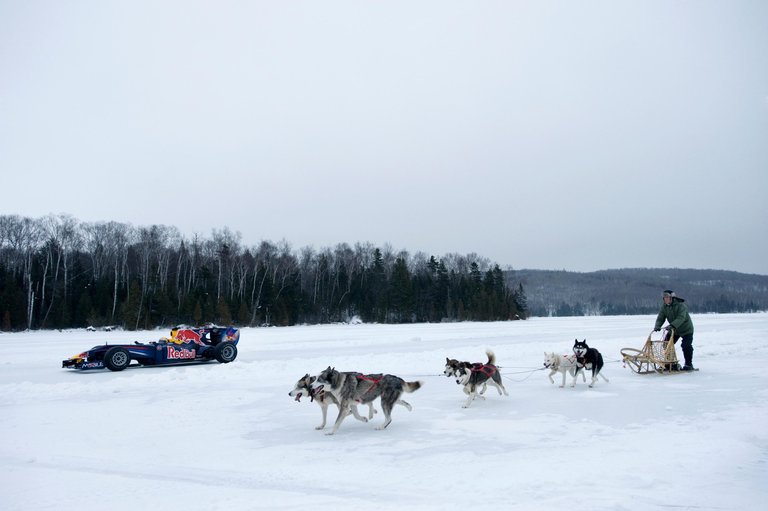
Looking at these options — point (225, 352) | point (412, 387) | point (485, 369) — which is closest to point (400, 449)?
point (412, 387)

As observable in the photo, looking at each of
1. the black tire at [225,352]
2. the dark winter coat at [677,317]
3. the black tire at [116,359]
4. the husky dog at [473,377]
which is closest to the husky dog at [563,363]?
the husky dog at [473,377]

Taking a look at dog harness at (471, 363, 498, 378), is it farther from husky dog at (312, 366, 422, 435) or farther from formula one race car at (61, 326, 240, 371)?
formula one race car at (61, 326, 240, 371)

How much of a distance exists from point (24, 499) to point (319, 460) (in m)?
3.32

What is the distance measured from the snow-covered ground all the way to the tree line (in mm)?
43883

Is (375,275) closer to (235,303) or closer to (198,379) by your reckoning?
(235,303)

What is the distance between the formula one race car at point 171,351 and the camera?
16.2m

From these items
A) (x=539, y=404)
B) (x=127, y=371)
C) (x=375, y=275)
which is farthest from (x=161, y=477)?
(x=375, y=275)

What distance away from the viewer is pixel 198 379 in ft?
48.6

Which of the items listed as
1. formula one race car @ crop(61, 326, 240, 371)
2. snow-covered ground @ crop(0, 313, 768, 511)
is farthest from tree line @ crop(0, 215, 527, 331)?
snow-covered ground @ crop(0, 313, 768, 511)

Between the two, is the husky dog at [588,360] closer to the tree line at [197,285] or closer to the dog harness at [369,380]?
the dog harness at [369,380]

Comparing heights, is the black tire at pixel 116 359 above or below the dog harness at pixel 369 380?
below

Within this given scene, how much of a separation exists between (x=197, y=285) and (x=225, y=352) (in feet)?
159

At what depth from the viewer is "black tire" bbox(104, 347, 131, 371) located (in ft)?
53.1

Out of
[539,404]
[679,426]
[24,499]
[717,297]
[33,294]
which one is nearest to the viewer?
[24,499]
